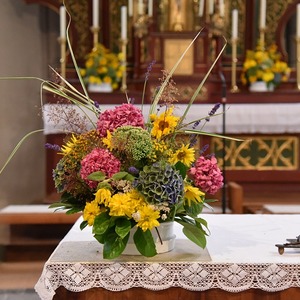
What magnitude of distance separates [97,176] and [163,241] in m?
0.34

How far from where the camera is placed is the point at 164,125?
2.51 meters

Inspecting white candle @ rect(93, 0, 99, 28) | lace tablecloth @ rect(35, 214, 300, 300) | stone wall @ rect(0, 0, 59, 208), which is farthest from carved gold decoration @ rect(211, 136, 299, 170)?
lace tablecloth @ rect(35, 214, 300, 300)

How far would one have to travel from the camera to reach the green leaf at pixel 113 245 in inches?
94.7

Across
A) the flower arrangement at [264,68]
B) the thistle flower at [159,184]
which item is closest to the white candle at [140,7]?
the flower arrangement at [264,68]

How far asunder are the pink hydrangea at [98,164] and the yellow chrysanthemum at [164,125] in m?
0.17

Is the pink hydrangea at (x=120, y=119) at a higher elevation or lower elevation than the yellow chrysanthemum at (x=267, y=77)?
lower

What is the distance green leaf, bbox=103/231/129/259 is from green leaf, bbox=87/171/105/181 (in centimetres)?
19

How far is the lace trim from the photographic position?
7.95ft

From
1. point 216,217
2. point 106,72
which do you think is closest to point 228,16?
point 106,72

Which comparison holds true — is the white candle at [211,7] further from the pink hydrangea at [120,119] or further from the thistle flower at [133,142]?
the thistle flower at [133,142]

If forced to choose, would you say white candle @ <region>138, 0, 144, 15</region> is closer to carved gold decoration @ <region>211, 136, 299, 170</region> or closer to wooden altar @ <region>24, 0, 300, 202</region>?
wooden altar @ <region>24, 0, 300, 202</region>

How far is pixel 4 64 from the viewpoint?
7.50 meters

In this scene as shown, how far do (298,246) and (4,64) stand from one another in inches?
214

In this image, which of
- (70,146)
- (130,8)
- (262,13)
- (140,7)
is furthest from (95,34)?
(70,146)
